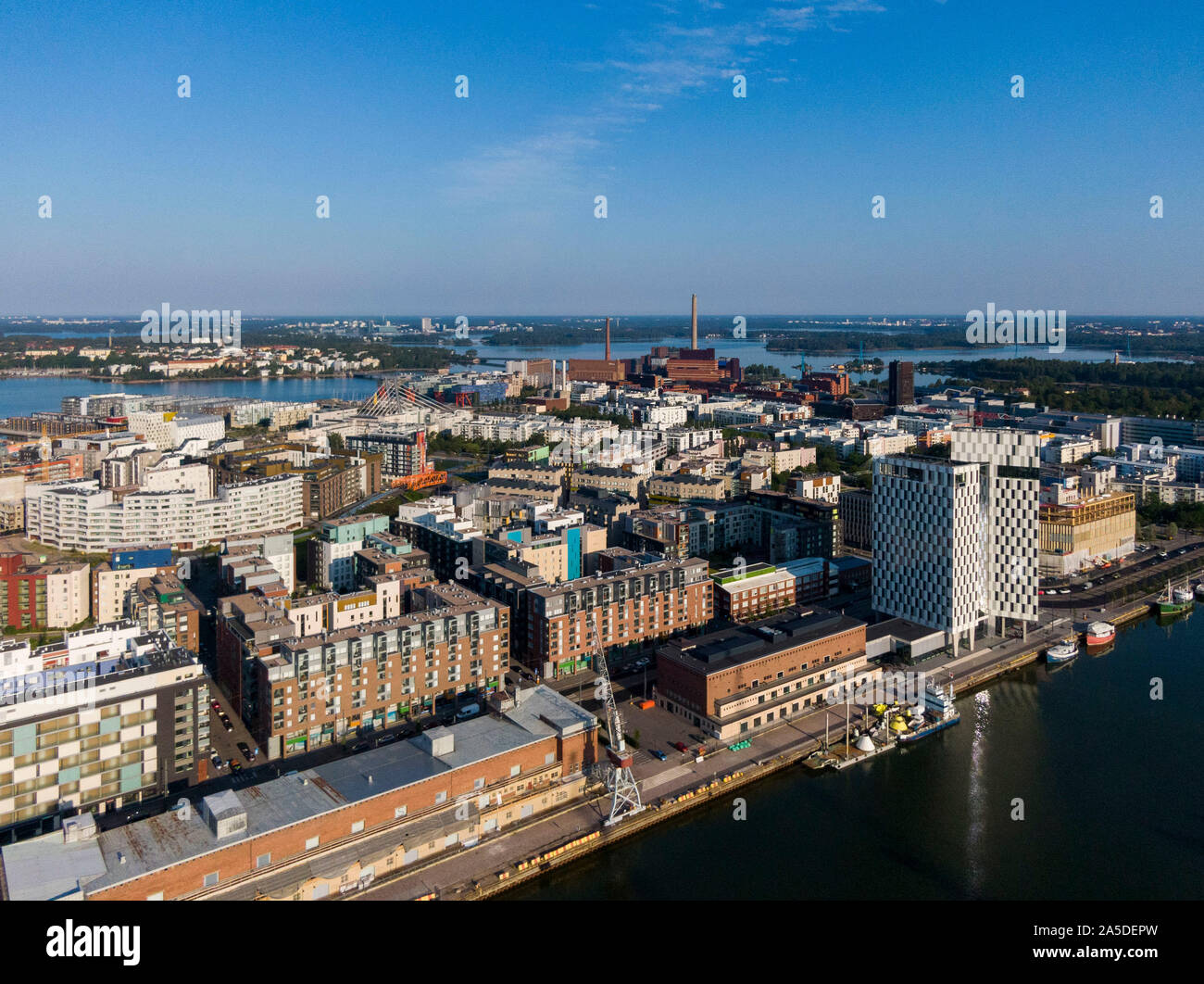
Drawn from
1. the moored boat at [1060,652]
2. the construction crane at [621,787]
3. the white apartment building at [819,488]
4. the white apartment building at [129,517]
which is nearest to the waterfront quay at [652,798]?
the construction crane at [621,787]

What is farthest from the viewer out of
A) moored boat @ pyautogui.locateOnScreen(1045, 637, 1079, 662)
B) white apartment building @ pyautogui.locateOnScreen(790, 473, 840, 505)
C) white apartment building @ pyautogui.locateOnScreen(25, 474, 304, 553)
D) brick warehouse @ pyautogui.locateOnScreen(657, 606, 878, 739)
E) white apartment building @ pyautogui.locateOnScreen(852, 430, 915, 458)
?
white apartment building @ pyautogui.locateOnScreen(852, 430, 915, 458)

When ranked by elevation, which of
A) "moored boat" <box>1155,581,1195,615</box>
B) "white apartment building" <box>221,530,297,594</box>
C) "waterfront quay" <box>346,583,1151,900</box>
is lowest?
"waterfront quay" <box>346,583,1151,900</box>

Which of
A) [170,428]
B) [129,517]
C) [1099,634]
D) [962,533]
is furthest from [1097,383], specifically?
[129,517]

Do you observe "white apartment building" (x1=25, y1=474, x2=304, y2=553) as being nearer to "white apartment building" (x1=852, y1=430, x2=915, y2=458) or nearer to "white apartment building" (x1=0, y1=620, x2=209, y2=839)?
"white apartment building" (x1=0, y1=620, x2=209, y2=839)

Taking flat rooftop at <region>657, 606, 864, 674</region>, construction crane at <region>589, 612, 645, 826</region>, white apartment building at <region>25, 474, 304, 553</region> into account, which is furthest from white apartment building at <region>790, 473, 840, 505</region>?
construction crane at <region>589, 612, 645, 826</region>

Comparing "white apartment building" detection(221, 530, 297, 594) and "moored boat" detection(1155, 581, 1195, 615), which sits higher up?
"white apartment building" detection(221, 530, 297, 594)

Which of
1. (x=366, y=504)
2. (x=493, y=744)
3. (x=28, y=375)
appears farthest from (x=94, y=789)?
(x=28, y=375)

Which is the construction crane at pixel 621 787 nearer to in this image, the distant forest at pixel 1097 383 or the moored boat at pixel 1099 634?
the moored boat at pixel 1099 634

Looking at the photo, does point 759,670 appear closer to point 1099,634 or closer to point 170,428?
point 1099,634
